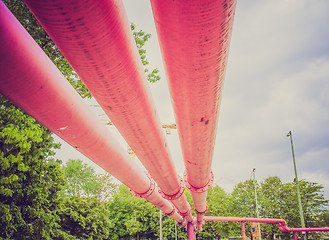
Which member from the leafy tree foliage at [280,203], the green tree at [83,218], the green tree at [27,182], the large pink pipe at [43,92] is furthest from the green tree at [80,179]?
the large pink pipe at [43,92]

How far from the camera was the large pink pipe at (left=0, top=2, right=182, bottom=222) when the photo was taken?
0.98 metres

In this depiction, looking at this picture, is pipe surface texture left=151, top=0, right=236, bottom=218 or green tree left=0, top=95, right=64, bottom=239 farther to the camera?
green tree left=0, top=95, right=64, bottom=239

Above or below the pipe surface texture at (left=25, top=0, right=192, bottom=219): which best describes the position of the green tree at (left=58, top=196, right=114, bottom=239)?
below

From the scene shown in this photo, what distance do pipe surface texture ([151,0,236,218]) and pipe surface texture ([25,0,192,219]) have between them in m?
0.19

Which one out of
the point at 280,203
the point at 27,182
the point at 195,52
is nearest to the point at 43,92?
the point at 195,52

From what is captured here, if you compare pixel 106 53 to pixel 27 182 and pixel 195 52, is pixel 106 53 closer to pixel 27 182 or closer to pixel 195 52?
pixel 195 52

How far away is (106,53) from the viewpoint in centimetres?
113

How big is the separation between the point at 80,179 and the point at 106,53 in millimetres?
42350

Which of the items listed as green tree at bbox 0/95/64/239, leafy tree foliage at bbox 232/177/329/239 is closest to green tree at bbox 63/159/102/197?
leafy tree foliage at bbox 232/177/329/239

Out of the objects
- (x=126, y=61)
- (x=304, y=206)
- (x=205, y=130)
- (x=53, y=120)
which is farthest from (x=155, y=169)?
(x=304, y=206)

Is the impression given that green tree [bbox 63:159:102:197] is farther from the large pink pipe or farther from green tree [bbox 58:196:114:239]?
the large pink pipe

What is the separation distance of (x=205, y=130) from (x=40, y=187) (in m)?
9.67

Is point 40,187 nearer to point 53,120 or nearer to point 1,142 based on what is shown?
point 1,142

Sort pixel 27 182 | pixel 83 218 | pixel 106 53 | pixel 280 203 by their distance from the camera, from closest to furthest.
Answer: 1. pixel 106 53
2. pixel 27 182
3. pixel 83 218
4. pixel 280 203
